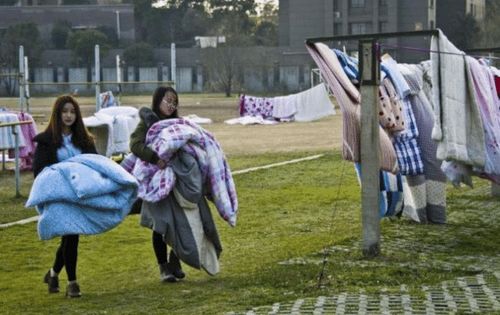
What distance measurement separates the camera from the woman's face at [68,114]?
9289 mm

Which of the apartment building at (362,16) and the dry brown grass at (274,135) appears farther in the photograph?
the apartment building at (362,16)

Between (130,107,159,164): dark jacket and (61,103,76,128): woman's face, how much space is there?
56 centimetres

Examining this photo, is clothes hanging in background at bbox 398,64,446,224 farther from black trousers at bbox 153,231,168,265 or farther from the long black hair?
black trousers at bbox 153,231,168,265

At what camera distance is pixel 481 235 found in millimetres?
11852

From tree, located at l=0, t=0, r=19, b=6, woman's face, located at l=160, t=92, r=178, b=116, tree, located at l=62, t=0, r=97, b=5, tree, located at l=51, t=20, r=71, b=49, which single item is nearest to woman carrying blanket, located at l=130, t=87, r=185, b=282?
woman's face, located at l=160, t=92, r=178, b=116

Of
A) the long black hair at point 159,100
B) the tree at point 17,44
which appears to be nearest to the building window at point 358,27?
the tree at point 17,44

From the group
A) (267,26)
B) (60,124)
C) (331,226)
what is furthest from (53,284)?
(267,26)

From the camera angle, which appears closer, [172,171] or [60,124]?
[60,124]

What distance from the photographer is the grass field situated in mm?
8766

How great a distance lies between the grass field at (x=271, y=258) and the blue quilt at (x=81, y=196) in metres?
0.52

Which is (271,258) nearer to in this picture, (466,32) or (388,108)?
(388,108)

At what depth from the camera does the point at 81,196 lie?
8891 mm

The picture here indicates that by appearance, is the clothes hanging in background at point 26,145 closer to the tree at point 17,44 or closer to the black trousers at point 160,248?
the black trousers at point 160,248

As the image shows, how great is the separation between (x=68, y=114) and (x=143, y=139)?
64 cm
